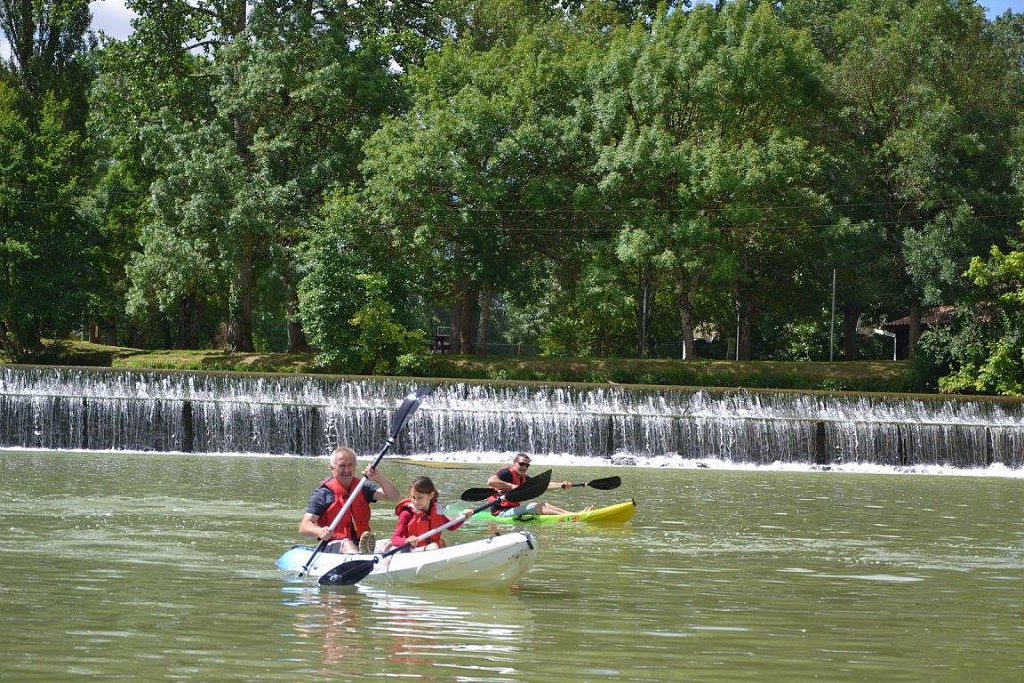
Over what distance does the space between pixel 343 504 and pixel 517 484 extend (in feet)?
22.6

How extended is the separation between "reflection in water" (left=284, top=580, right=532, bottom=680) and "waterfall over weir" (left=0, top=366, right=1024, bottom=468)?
23.6 meters

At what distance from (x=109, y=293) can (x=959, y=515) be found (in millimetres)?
41084

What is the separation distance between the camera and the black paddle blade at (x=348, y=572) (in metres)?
14.7

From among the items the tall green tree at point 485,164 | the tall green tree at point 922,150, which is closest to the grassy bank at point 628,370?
the tall green tree at point 485,164

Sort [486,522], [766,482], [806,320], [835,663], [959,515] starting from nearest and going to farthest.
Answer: [835,663]
[486,522]
[959,515]
[766,482]
[806,320]

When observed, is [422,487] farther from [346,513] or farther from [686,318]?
[686,318]

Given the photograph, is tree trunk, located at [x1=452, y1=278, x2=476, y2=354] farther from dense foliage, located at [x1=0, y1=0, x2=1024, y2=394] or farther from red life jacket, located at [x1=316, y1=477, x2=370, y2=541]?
red life jacket, located at [x1=316, y1=477, x2=370, y2=541]

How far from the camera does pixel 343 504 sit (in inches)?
606

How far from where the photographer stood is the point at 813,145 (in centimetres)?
5297

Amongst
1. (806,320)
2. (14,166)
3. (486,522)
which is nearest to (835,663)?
(486,522)

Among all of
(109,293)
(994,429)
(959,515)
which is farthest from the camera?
(109,293)

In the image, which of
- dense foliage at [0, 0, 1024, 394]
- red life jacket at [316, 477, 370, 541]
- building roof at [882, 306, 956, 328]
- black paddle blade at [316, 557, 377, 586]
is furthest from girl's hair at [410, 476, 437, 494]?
building roof at [882, 306, 956, 328]

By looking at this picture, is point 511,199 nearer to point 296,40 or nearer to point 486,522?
point 296,40

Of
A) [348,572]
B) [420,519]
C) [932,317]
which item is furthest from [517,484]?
[932,317]
